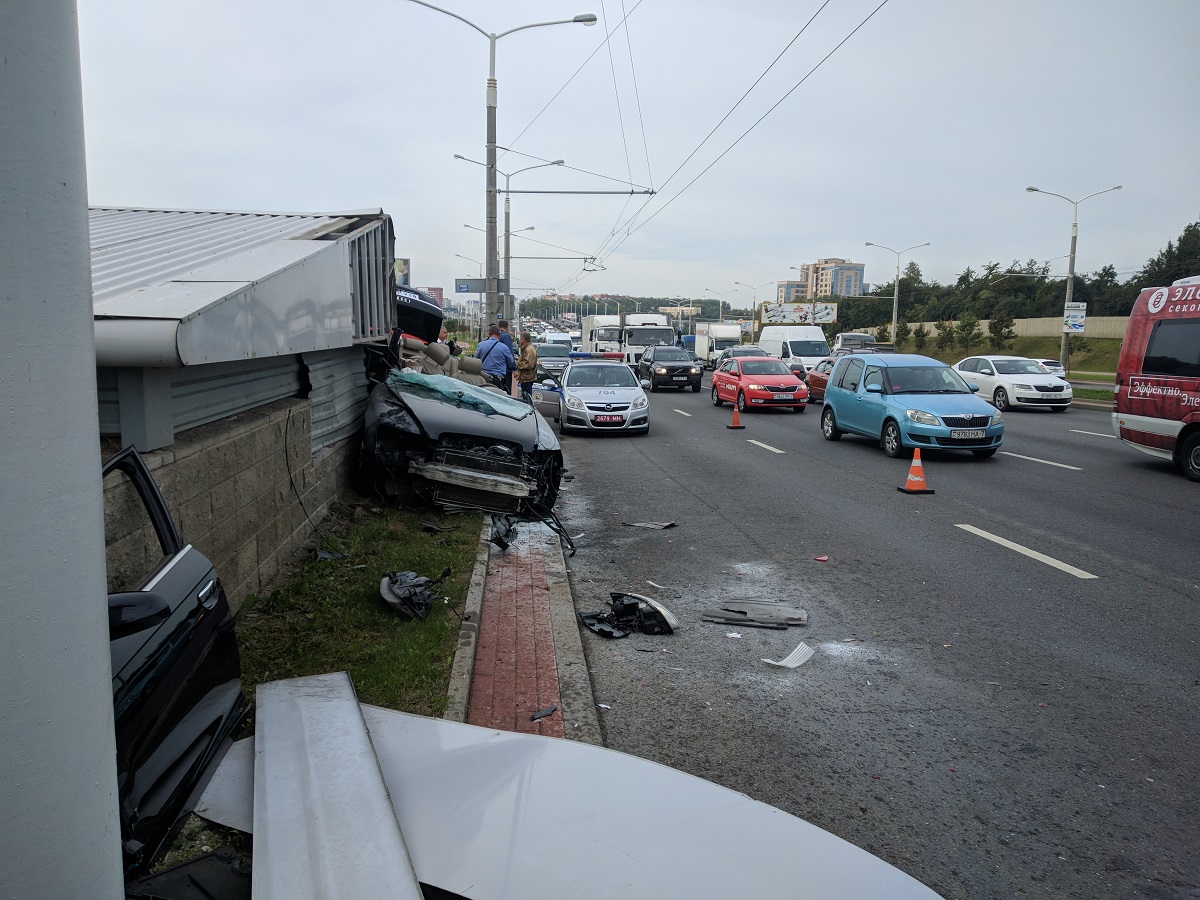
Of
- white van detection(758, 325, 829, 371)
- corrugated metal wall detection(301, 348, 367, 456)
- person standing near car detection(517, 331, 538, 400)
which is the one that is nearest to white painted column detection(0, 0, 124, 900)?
corrugated metal wall detection(301, 348, 367, 456)

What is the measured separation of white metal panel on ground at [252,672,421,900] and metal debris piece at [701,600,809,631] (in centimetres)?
358

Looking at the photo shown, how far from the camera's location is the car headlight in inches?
551

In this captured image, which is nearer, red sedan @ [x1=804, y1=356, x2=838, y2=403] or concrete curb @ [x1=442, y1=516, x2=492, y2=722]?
concrete curb @ [x1=442, y1=516, x2=492, y2=722]

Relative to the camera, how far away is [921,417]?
46.2 feet

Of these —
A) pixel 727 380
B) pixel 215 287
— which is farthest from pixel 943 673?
pixel 727 380

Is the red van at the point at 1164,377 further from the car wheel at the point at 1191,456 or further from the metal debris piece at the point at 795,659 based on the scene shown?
the metal debris piece at the point at 795,659

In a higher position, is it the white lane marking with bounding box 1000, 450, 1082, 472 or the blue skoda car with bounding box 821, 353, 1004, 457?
the blue skoda car with bounding box 821, 353, 1004, 457

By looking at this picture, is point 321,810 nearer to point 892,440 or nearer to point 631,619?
point 631,619

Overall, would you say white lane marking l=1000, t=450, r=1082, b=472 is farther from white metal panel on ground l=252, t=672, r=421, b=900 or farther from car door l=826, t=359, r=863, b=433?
white metal panel on ground l=252, t=672, r=421, b=900

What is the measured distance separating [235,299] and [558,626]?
292 centimetres

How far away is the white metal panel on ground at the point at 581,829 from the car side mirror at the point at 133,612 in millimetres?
625

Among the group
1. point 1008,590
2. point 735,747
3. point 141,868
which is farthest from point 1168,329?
point 141,868

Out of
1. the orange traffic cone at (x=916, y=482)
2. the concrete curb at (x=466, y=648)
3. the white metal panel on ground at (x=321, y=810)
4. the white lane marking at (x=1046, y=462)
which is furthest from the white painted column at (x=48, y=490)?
the white lane marking at (x=1046, y=462)

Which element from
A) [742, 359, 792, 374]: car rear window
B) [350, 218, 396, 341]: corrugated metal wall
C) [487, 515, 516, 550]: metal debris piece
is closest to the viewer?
[487, 515, 516, 550]: metal debris piece
